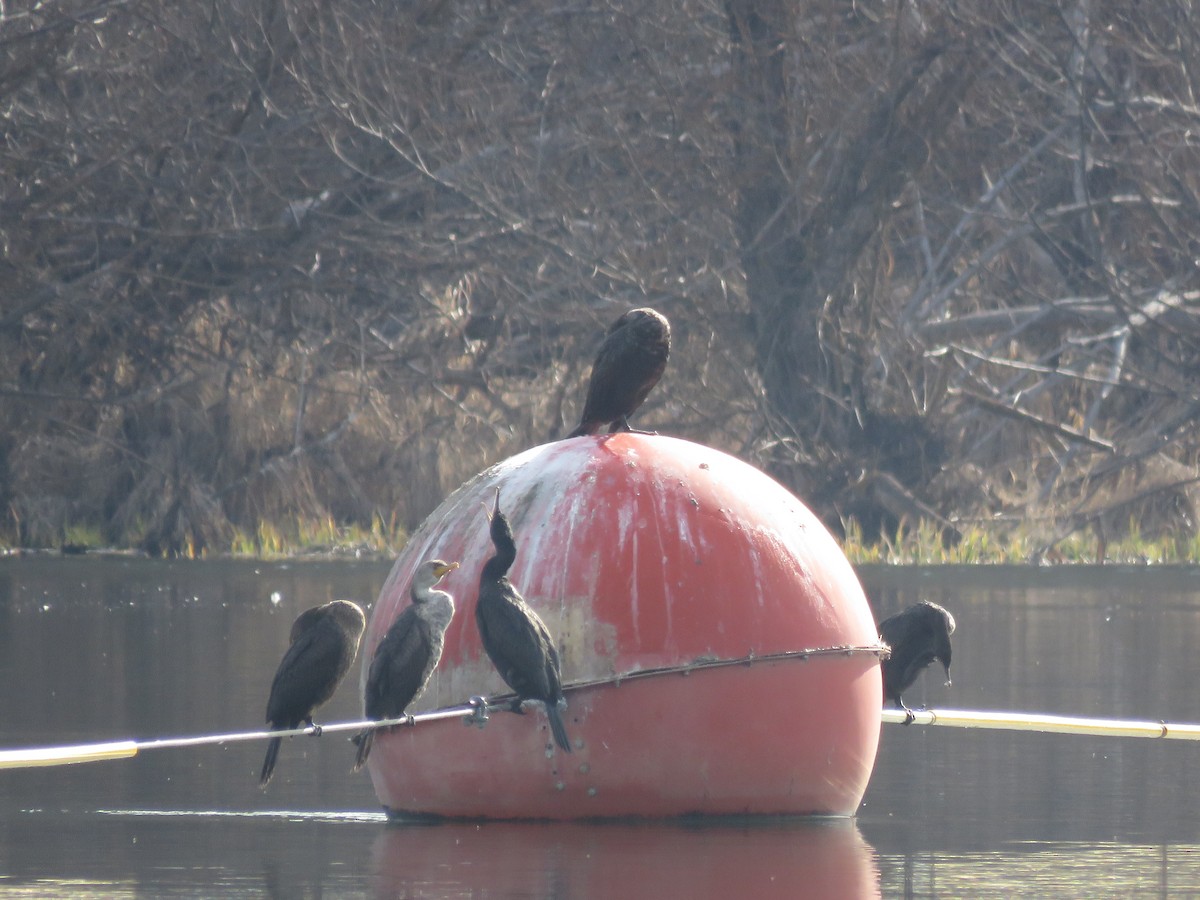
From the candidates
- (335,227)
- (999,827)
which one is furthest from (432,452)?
(999,827)

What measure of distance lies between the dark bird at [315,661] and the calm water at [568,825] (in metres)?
0.43

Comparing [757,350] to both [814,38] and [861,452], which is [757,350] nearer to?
[861,452]

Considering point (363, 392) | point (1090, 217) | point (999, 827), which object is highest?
point (1090, 217)

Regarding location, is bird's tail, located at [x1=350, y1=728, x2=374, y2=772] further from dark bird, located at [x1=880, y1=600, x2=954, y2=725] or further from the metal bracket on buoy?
dark bird, located at [x1=880, y1=600, x2=954, y2=725]

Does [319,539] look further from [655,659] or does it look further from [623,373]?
[655,659]

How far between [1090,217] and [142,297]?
1067cm

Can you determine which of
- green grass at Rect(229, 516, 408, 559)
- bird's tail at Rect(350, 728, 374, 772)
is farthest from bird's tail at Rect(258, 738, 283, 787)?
green grass at Rect(229, 516, 408, 559)

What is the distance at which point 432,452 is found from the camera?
2641 cm

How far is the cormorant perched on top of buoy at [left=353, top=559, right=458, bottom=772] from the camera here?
8.17 m

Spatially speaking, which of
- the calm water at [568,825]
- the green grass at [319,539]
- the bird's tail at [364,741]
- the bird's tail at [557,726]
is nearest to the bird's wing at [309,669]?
the bird's tail at [364,741]

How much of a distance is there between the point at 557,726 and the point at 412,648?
602 millimetres

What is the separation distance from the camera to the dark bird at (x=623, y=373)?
9.66 metres

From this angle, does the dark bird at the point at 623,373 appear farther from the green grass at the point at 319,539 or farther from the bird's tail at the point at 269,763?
the green grass at the point at 319,539

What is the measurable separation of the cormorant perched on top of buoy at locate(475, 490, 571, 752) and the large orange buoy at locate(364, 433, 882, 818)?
5.8 inches
